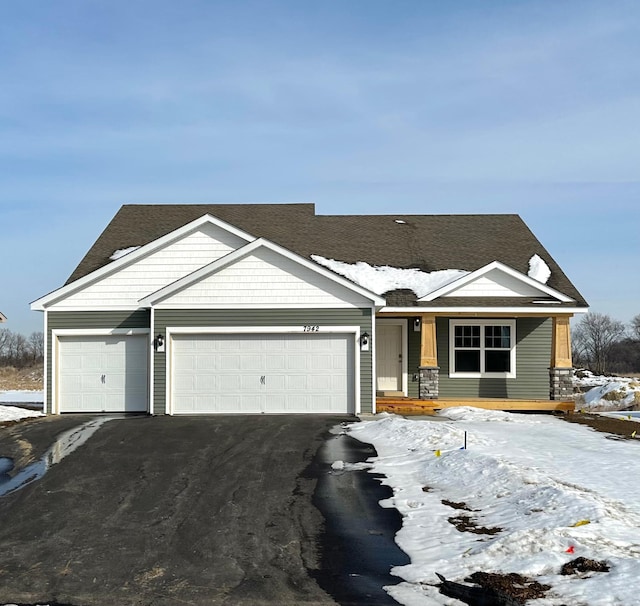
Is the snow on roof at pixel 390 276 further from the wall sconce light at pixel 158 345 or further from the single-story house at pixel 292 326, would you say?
the wall sconce light at pixel 158 345

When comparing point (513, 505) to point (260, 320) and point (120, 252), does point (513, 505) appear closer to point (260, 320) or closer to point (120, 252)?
point (260, 320)

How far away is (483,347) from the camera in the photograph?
20.9m

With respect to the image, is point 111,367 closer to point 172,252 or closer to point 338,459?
point 172,252

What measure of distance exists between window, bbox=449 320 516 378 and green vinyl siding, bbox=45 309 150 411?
8638 mm

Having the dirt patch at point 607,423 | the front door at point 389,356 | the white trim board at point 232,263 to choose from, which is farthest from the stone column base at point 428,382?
the dirt patch at point 607,423

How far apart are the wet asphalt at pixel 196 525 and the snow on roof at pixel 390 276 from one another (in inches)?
283

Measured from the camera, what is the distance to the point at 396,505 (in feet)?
29.7

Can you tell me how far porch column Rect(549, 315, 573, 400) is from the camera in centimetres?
1956

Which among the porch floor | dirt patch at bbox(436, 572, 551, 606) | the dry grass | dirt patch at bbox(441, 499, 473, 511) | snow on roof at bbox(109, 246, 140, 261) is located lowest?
the dry grass

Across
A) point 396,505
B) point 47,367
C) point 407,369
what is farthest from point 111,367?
point 396,505

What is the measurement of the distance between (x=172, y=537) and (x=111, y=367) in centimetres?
1156

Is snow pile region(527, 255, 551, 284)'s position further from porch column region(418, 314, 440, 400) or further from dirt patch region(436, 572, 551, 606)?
dirt patch region(436, 572, 551, 606)

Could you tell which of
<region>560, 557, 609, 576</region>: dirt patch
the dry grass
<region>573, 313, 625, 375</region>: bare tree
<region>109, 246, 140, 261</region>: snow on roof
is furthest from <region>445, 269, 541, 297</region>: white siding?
<region>573, 313, 625, 375</region>: bare tree

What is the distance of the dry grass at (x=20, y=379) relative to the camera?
1539 inches
